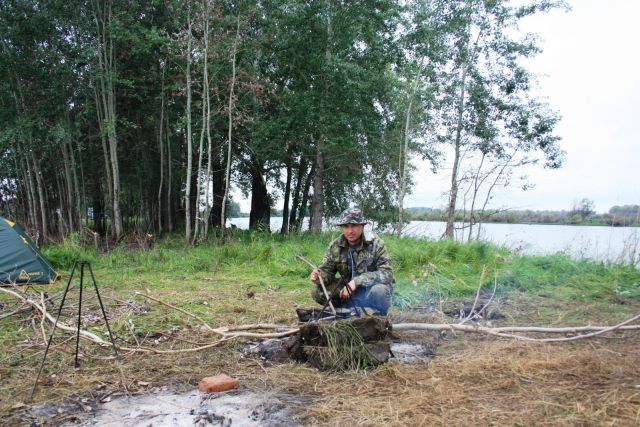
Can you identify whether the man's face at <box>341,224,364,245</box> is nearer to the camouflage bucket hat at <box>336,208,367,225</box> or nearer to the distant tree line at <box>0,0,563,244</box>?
the camouflage bucket hat at <box>336,208,367,225</box>

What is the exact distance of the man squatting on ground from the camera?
3904 mm

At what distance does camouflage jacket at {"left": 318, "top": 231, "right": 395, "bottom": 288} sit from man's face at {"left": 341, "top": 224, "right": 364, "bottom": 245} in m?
0.08

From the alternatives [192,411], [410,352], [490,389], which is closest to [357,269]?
[410,352]

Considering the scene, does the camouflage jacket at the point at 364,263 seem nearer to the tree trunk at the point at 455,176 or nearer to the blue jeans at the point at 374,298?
the blue jeans at the point at 374,298

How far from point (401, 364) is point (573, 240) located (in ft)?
22.0

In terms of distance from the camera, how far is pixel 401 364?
3260 millimetres

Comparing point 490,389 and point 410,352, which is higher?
point 490,389

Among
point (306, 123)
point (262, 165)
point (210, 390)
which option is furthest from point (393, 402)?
point (262, 165)

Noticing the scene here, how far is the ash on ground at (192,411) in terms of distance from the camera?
8.04 feet

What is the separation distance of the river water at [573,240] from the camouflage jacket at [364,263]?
144 inches

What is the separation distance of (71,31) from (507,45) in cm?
1228

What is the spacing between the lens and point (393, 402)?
8.54 feet

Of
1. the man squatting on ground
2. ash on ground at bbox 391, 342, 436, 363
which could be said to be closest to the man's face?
the man squatting on ground

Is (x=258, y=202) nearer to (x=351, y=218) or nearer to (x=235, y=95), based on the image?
(x=235, y=95)
